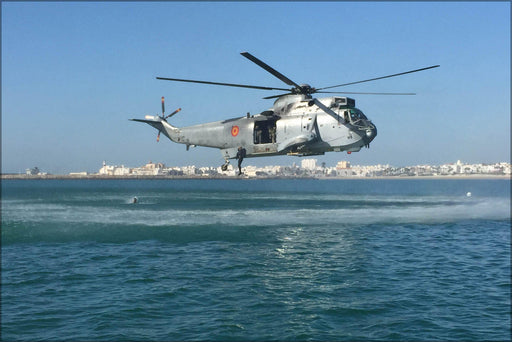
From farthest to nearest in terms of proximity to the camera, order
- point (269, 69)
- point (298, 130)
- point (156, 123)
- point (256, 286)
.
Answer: point (156, 123) < point (256, 286) < point (298, 130) < point (269, 69)

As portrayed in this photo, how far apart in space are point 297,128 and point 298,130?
6.1 inches

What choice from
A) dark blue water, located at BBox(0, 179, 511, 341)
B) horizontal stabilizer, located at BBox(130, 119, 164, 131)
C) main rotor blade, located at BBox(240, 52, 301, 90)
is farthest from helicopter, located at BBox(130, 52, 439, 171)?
dark blue water, located at BBox(0, 179, 511, 341)

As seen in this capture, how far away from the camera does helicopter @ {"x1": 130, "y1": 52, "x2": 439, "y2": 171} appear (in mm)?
25797

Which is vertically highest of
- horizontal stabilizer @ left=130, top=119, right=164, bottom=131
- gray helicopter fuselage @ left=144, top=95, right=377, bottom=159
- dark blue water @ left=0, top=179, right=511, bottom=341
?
horizontal stabilizer @ left=130, top=119, right=164, bottom=131

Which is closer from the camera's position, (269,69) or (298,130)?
(269,69)

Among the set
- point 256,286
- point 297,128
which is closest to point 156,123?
point 297,128

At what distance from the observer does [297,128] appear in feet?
88.9

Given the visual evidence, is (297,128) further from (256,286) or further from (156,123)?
(156,123)

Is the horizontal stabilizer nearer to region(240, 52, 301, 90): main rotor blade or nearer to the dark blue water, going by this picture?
the dark blue water

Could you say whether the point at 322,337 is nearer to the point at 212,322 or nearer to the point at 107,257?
the point at 212,322

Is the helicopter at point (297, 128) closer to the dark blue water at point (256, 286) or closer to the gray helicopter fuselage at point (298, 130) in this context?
the gray helicopter fuselage at point (298, 130)

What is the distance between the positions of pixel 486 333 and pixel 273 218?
5625cm

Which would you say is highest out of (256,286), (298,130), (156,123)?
(156,123)

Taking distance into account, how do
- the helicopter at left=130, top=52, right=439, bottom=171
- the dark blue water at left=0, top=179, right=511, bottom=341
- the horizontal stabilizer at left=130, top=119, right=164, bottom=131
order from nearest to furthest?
the dark blue water at left=0, top=179, right=511, bottom=341 → the helicopter at left=130, top=52, right=439, bottom=171 → the horizontal stabilizer at left=130, top=119, right=164, bottom=131
